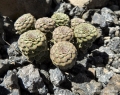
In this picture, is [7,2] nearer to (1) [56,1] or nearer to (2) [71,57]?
(1) [56,1]

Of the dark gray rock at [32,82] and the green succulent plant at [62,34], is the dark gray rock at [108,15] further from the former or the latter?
the dark gray rock at [32,82]

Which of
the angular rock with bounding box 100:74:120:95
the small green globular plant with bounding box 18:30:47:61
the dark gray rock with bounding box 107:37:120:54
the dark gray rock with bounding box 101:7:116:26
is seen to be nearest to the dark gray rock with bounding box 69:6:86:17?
the dark gray rock with bounding box 101:7:116:26

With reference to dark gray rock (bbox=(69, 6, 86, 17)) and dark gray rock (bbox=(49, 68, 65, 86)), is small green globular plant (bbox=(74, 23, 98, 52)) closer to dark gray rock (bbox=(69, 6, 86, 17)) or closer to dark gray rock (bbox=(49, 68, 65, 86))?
dark gray rock (bbox=(49, 68, 65, 86))

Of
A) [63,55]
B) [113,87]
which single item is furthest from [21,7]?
[113,87]

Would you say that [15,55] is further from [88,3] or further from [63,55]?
[88,3]

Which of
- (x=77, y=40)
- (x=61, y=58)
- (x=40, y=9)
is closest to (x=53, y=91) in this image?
(x=61, y=58)

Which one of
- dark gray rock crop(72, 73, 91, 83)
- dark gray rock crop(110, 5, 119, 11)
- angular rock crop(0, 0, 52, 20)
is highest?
angular rock crop(0, 0, 52, 20)

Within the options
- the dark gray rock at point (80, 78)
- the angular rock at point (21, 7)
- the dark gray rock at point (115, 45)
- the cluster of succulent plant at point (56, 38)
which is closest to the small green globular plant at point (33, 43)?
the cluster of succulent plant at point (56, 38)

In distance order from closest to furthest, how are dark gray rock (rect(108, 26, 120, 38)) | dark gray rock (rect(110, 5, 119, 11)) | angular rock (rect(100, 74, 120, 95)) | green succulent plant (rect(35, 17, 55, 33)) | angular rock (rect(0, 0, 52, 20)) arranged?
angular rock (rect(100, 74, 120, 95)), green succulent plant (rect(35, 17, 55, 33)), angular rock (rect(0, 0, 52, 20)), dark gray rock (rect(108, 26, 120, 38)), dark gray rock (rect(110, 5, 119, 11))

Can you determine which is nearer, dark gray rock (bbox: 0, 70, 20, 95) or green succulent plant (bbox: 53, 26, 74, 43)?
dark gray rock (bbox: 0, 70, 20, 95)
